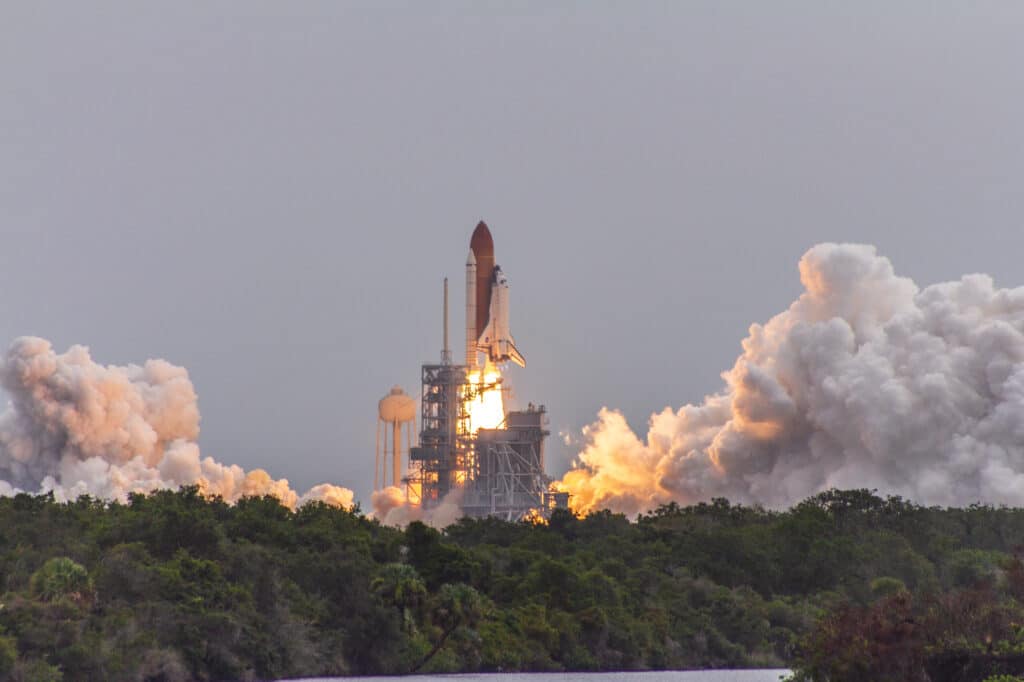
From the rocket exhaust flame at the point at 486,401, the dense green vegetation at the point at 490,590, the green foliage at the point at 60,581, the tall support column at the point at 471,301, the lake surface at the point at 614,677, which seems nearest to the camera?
the dense green vegetation at the point at 490,590

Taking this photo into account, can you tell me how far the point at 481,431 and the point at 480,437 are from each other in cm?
39

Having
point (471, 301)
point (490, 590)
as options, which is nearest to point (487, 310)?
point (471, 301)

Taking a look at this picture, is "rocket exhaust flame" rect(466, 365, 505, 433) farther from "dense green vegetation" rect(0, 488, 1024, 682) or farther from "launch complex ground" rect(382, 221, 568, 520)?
"dense green vegetation" rect(0, 488, 1024, 682)

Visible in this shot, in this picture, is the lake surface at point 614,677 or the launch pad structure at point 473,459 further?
the launch pad structure at point 473,459

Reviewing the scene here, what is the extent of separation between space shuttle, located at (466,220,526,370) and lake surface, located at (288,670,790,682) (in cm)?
4692

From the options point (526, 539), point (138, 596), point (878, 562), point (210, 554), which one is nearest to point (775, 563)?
point (878, 562)

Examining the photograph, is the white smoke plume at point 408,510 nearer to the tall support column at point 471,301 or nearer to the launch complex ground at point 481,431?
the launch complex ground at point 481,431

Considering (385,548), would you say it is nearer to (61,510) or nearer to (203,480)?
(61,510)

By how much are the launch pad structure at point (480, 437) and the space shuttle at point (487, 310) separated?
6 cm

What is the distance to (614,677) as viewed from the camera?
7475 centimetres

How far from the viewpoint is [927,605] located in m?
54.5

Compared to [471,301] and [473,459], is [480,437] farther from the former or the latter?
[471,301]

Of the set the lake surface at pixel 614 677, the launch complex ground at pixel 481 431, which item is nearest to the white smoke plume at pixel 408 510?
the launch complex ground at pixel 481 431

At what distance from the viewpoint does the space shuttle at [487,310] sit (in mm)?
126562
